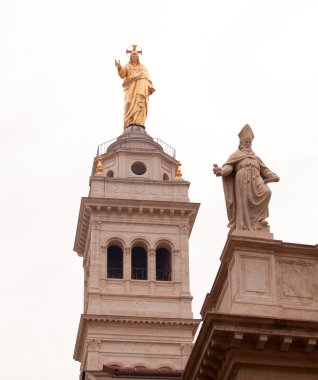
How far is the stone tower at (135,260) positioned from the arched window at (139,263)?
0.19 feet

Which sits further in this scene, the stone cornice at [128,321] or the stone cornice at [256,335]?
the stone cornice at [128,321]

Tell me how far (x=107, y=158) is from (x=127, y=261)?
7999mm

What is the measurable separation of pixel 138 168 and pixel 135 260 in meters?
6.39

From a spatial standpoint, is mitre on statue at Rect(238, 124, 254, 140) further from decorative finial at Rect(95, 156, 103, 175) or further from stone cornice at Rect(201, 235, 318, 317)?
decorative finial at Rect(95, 156, 103, 175)

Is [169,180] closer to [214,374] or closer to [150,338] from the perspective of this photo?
[150,338]

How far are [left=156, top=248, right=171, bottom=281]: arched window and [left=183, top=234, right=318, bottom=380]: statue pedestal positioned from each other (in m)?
39.3

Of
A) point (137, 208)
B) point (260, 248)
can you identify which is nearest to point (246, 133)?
point (260, 248)

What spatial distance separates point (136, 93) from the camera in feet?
242

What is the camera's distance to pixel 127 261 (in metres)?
66.5

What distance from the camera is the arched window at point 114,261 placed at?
6712 centimetres

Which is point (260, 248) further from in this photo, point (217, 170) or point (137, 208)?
point (137, 208)

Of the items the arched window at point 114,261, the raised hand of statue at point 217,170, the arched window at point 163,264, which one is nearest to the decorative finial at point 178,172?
the arched window at point 163,264

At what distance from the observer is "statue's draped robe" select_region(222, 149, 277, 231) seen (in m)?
27.1

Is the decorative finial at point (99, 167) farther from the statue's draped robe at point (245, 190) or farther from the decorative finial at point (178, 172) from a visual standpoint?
the statue's draped robe at point (245, 190)
